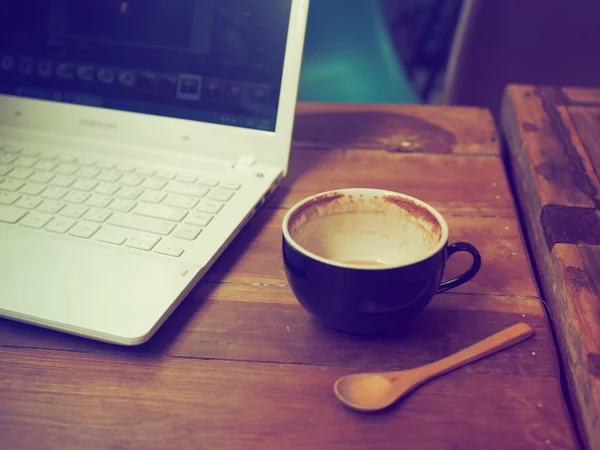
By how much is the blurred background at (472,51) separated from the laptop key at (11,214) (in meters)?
0.81

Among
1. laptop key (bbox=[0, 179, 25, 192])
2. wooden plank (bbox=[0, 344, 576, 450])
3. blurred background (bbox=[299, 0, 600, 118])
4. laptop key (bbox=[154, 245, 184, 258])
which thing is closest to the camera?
wooden plank (bbox=[0, 344, 576, 450])

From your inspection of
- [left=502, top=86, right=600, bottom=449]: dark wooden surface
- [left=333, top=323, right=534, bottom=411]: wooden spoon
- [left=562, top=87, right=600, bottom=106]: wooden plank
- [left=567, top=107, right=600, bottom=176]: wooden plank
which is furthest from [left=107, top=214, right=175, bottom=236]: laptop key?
[left=562, top=87, right=600, bottom=106]: wooden plank

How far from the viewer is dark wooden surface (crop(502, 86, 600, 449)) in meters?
0.40

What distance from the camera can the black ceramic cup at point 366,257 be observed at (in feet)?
1.28

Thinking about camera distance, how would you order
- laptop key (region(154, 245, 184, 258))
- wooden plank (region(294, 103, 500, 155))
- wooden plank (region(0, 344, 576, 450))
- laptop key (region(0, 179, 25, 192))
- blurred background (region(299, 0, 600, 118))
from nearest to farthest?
wooden plank (region(0, 344, 576, 450)) < laptop key (region(154, 245, 184, 258)) < laptop key (region(0, 179, 25, 192)) < wooden plank (region(294, 103, 500, 155)) < blurred background (region(299, 0, 600, 118))

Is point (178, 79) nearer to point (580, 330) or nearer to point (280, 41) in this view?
point (280, 41)

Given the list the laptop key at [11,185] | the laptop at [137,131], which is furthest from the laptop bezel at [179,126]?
the laptop key at [11,185]

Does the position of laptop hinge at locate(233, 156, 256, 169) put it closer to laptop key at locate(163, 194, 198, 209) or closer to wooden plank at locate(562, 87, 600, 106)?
laptop key at locate(163, 194, 198, 209)

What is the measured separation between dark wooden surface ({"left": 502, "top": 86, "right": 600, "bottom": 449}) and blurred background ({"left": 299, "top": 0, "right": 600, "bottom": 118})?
388 mm

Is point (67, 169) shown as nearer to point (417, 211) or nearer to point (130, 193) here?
→ point (130, 193)

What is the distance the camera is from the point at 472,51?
1178 millimetres

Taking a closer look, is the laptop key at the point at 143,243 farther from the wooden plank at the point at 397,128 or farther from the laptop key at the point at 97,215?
the wooden plank at the point at 397,128

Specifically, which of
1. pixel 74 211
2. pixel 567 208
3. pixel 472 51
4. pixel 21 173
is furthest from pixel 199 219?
pixel 472 51

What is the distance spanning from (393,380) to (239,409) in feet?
A: 0.34
